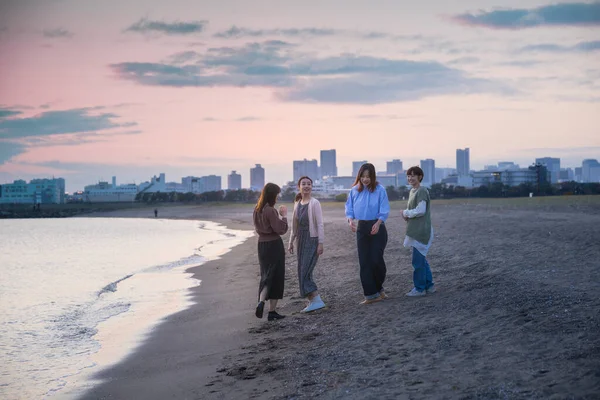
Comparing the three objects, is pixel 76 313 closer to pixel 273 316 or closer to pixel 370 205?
pixel 273 316

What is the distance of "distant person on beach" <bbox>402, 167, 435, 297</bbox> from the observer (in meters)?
8.71

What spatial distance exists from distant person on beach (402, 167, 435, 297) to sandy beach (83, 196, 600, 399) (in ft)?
0.89

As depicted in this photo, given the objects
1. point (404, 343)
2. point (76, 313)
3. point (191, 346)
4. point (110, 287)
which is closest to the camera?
point (404, 343)

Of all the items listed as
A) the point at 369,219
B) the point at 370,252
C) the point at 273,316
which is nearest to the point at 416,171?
the point at 369,219

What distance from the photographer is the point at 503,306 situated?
7.28 meters

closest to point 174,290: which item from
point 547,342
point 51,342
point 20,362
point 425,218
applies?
point 51,342

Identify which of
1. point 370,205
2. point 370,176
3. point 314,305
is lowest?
point 314,305

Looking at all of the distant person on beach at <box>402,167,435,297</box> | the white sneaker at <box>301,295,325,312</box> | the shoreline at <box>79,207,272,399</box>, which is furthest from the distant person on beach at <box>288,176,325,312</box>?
the distant person on beach at <box>402,167,435,297</box>

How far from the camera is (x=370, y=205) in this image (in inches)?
339

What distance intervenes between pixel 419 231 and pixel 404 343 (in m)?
2.71

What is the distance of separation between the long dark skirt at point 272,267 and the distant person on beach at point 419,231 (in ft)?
6.30

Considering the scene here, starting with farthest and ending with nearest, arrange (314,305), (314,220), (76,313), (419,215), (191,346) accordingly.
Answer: (76,313) < (314,305) < (419,215) < (314,220) < (191,346)

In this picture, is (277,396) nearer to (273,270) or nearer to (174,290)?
(273,270)

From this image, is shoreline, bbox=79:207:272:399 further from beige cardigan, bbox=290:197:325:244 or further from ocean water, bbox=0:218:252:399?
beige cardigan, bbox=290:197:325:244
